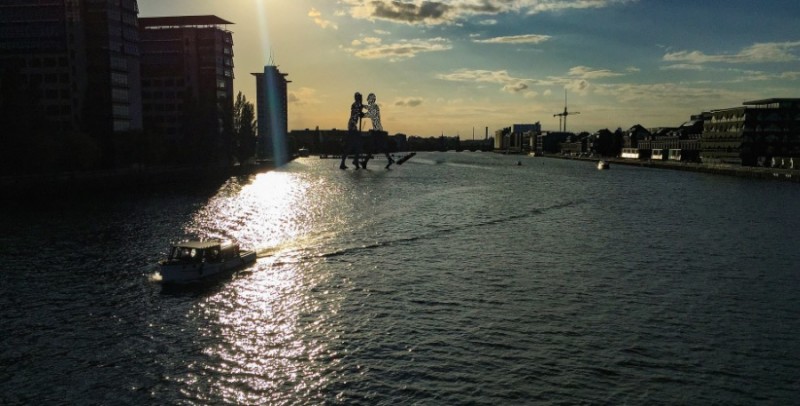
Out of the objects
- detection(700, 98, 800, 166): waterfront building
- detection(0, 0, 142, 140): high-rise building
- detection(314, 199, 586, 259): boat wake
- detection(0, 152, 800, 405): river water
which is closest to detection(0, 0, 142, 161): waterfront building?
detection(0, 0, 142, 140): high-rise building

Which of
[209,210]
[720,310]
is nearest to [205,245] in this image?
[720,310]

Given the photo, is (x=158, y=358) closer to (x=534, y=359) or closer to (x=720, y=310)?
(x=534, y=359)

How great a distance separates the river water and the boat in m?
1.37

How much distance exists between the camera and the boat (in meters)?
45.2

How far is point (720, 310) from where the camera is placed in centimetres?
3828

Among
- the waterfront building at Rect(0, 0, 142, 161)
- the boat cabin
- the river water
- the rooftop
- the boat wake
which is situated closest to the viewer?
the river water

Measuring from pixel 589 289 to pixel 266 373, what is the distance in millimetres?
25313

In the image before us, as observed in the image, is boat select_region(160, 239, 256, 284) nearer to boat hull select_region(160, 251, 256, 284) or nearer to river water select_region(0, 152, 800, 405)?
boat hull select_region(160, 251, 256, 284)

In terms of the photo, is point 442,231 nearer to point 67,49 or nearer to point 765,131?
point 67,49

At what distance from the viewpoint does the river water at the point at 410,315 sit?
27.1 m

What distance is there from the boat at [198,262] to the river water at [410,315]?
1368 mm

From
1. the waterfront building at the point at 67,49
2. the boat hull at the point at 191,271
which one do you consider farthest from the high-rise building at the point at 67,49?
the boat hull at the point at 191,271

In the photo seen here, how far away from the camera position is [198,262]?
4691 cm

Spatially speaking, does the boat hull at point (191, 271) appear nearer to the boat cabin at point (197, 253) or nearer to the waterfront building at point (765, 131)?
the boat cabin at point (197, 253)
